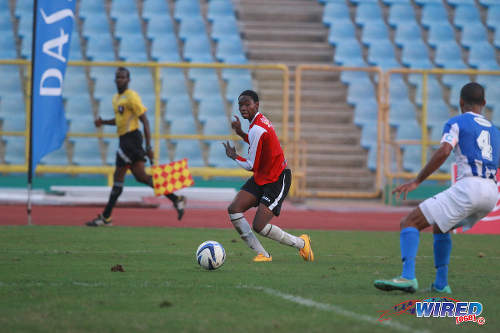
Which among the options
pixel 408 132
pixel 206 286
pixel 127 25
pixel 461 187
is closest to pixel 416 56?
pixel 408 132

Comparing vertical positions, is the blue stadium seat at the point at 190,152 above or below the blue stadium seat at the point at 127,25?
below

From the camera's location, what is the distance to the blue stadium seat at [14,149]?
17516 millimetres

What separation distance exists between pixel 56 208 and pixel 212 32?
7.64 metres

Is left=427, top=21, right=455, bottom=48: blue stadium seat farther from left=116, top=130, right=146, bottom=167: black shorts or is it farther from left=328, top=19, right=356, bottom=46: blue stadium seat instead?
left=116, top=130, right=146, bottom=167: black shorts

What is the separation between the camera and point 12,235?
34.5 feet

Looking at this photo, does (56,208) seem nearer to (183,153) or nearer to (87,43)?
(183,153)

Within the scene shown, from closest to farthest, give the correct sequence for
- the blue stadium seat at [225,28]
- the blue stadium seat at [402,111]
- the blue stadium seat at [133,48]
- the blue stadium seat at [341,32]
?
the blue stadium seat at [402,111]
the blue stadium seat at [133,48]
the blue stadium seat at [225,28]
the blue stadium seat at [341,32]

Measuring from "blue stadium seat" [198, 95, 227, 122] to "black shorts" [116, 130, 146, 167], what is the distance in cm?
674

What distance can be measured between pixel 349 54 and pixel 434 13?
3244 mm

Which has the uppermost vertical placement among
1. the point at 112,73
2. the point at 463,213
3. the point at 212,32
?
the point at 212,32

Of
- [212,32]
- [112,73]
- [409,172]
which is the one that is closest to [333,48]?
[212,32]

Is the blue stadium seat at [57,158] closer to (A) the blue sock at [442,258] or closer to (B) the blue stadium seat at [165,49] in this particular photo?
(B) the blue stadium seat at [165,49]

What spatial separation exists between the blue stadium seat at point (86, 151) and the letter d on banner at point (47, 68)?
625cm

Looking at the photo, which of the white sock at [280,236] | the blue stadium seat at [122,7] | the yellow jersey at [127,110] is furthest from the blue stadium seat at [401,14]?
the white sock at [280,236]
